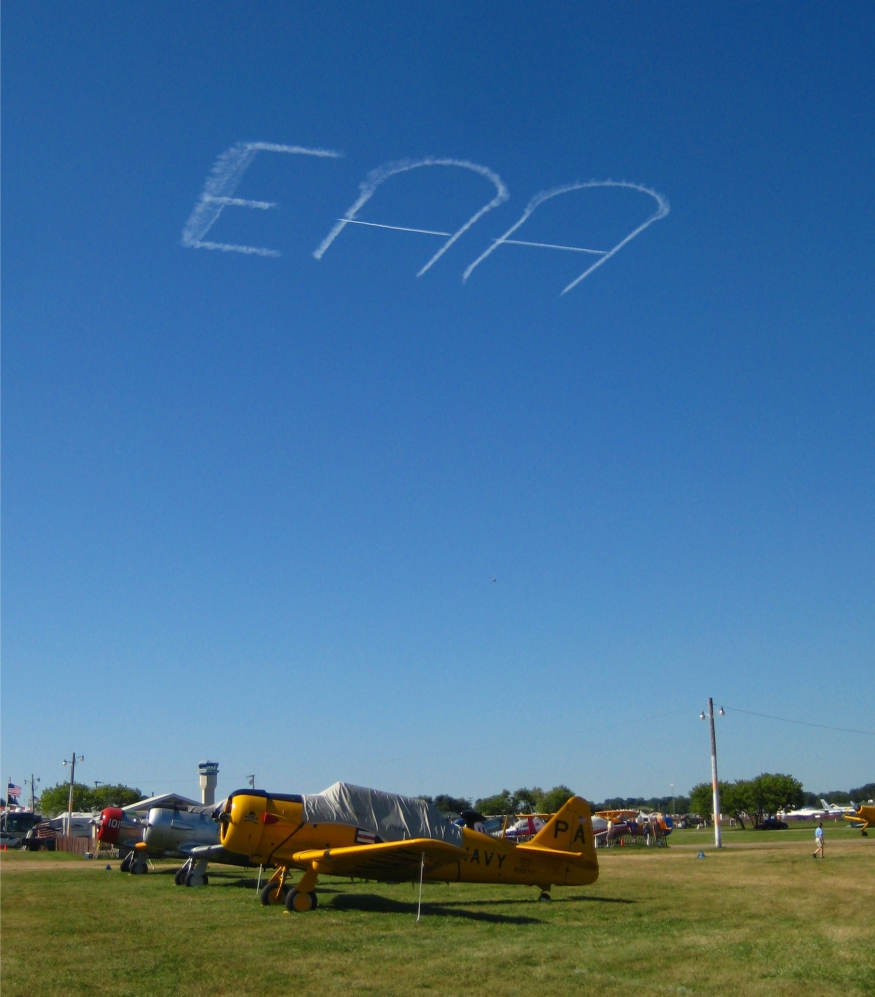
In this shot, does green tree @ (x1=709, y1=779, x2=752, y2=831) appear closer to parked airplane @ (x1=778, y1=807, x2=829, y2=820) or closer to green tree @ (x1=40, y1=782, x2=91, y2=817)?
parked airplane @ (x1=778, y1=807, x2=829, y2=820)

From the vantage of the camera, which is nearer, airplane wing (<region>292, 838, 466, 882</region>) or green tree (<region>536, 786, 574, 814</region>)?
airplane wing (<region>292, 838, 466, 882</region>)

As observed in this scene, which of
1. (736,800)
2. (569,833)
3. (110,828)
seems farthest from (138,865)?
(736,800)

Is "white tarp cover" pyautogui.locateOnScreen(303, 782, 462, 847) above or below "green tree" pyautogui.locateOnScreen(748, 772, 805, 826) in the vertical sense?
→ above

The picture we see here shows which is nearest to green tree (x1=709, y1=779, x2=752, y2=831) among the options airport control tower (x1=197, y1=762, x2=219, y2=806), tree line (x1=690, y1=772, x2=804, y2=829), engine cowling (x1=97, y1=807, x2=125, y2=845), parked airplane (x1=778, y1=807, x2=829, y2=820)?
tree line (x1=690, y1=772, x2=804, y2=829)

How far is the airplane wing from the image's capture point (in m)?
15.5

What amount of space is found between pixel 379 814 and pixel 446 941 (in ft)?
21.3

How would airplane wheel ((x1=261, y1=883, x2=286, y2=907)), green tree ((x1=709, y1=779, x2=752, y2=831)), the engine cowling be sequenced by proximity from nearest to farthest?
airplane wheel ((x1=261, y1=883, x2=286, y2=907)) < the engine cowling < green tree ((x1=709, y1=779, x2=752, y2=831))

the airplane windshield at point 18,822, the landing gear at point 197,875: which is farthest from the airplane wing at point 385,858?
the airplane windshield at point 18,822

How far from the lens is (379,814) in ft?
61.6

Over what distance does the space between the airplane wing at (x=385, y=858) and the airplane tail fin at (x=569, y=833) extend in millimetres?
3644

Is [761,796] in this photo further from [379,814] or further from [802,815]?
[379,814]

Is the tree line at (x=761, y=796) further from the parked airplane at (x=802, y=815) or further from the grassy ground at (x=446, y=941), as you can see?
the grassy ground at (x=446, y=941)

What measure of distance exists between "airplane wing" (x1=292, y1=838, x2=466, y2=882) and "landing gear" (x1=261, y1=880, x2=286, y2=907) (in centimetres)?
83

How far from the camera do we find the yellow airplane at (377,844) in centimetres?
1591
